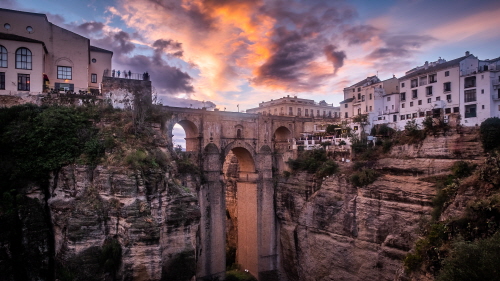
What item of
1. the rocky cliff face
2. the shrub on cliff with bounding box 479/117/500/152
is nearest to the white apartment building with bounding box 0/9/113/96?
the rocky cliff face

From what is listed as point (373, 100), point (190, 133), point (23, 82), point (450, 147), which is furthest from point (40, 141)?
point (373, 100)

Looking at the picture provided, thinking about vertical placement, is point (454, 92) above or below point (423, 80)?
below

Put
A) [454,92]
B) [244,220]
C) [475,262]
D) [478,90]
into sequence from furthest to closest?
[244,220] < [454,92] < [478,90] < [475,262]

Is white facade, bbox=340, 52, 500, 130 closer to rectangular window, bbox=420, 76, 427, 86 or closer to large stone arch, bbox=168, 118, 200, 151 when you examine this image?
rectangular window, bbox=420, 76, 427, 86

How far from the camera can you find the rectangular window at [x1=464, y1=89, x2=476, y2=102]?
75.7 ft

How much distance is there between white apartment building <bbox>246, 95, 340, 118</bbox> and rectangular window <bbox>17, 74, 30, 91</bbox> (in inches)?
1003

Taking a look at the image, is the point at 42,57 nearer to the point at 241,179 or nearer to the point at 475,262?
the point at 241,179

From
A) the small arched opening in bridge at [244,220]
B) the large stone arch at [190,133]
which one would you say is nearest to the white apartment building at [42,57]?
the large stone arch at [190,133]

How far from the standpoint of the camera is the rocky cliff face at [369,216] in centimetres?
1884

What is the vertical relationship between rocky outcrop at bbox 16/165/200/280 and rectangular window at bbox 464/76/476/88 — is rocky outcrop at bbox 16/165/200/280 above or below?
below

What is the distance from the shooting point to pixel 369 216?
68.2 ft

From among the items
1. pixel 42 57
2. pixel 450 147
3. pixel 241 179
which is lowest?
pixel 241 179

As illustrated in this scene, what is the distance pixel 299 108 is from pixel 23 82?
30588mm

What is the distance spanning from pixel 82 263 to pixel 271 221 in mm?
18990
